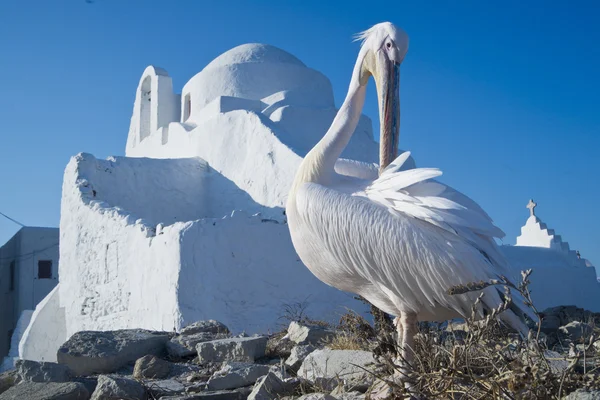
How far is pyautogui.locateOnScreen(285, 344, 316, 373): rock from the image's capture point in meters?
4.74

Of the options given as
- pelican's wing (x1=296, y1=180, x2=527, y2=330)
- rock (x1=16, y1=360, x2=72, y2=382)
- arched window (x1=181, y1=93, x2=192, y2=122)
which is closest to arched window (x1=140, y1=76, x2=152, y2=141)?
arched window (x1=181, y1=93, x2=192, y2=122)

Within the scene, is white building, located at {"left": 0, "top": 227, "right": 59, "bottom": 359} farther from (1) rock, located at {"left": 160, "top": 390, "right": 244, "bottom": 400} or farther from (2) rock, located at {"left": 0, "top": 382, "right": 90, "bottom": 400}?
(1) rock, located at {"left": 160, "top": 390, "right": 244, "bottom": 400}

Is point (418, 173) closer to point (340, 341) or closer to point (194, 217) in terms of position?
point (340, 341)

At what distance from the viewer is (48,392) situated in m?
4.02

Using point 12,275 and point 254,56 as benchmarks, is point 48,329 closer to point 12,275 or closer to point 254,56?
point 254,56

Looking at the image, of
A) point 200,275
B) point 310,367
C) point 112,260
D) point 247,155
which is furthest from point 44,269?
point 310,367

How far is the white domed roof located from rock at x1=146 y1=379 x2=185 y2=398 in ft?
42.6

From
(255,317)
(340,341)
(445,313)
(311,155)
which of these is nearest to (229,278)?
(255,317)

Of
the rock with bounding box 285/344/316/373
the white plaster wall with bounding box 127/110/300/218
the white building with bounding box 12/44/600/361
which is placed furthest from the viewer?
the white plaster wall with bounding box 127/110/300/218

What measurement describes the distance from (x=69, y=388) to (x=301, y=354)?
5.37 ft

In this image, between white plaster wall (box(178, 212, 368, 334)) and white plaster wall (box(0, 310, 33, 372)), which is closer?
white plaster wall (box(178, 212, 368, 334))

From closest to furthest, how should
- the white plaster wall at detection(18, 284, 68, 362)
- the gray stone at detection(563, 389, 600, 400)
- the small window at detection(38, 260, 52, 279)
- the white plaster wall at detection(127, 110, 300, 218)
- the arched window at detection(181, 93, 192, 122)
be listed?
the gray stone at detection(563, 389, 600, 400), the white plaster wall at detection(127, 110, 300, 218), the white plaster wall at detection(18, 284, 68, 362), the arched window at detection(181, 93, 192, 122), the small window at detection(38, 260, 52, 279)

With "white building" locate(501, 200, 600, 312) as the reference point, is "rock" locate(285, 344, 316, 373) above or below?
below

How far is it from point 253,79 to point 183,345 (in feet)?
37.4
